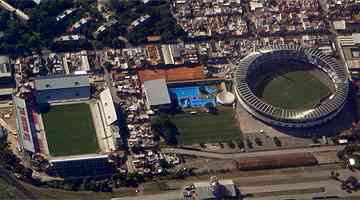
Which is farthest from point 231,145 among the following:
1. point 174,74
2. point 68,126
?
point 68,126

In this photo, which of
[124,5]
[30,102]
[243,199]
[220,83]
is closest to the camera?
[243,199]

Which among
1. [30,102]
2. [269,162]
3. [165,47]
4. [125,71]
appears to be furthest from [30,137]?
[269,162]

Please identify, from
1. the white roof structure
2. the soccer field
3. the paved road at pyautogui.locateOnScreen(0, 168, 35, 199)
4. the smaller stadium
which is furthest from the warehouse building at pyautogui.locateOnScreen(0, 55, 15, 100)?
the soccer field

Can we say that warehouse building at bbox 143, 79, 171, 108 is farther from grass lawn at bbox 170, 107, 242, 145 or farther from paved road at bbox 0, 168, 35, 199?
paved road at bbox 0, 168, 35, 199

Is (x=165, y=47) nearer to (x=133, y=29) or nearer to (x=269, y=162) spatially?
(x=133, y=29)

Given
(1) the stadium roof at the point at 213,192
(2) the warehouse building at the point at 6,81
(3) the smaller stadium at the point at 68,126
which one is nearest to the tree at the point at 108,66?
(3) the smaller stadium at the point at 68,126

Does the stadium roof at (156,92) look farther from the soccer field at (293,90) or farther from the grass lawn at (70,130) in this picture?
the soccer field at (293,90)
